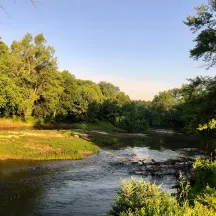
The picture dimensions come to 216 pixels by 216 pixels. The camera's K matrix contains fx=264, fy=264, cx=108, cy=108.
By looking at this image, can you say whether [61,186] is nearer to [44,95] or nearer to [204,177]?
[204,177]

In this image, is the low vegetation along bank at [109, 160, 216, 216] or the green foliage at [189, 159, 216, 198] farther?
the green foliage at [189, 159, 216, 198]

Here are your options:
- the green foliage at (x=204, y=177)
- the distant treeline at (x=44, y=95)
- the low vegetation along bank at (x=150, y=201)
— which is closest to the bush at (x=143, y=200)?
the low vegetation along bank at (x=150, y=201)

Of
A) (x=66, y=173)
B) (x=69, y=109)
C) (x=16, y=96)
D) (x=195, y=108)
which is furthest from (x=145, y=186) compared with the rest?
(x=69, y=109)

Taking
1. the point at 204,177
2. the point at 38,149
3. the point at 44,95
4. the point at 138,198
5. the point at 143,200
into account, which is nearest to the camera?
the point at 143,200

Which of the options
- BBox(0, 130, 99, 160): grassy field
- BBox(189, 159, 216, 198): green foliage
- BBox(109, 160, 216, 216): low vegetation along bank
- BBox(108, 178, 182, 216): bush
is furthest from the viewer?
BBox(0, 130, 99, 160): grassy field

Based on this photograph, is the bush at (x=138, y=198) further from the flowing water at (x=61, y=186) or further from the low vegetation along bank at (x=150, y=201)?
the flowing water at (x=61, y=186)

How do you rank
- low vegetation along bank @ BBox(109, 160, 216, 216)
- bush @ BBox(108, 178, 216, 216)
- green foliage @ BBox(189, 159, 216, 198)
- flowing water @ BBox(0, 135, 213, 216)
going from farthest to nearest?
flowing water @ BBox(0, 135, 213, 216), green foliage @ BBox(189, 159, 216, 198), bush @ BBox(108, 178, 216, 216), low vegetation along bank @ BBox(109, 160, 216, 216)

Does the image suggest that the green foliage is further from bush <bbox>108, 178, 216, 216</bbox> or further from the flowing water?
bush <bbox>108, 178, 216, 216</bbox>

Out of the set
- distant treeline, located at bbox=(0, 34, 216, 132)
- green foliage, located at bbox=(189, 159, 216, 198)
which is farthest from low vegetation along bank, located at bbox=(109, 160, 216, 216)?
distant treeline, located at bbox=(0, 34, 216, 132)

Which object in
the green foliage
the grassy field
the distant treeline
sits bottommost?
the grassy field

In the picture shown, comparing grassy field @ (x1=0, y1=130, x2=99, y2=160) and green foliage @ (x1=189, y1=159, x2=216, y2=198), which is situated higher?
green foliage @ (x1=189, y1=159, x2=216, y2=198)

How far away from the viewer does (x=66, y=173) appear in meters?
26.8

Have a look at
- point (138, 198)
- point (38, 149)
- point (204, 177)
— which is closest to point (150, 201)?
point (138, 198)

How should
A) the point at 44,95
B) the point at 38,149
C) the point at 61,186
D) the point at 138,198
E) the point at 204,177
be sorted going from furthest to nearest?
the point at 44,95
the point at 38,149
the point at 61,186
the point at 204,177
the point at 138,198
